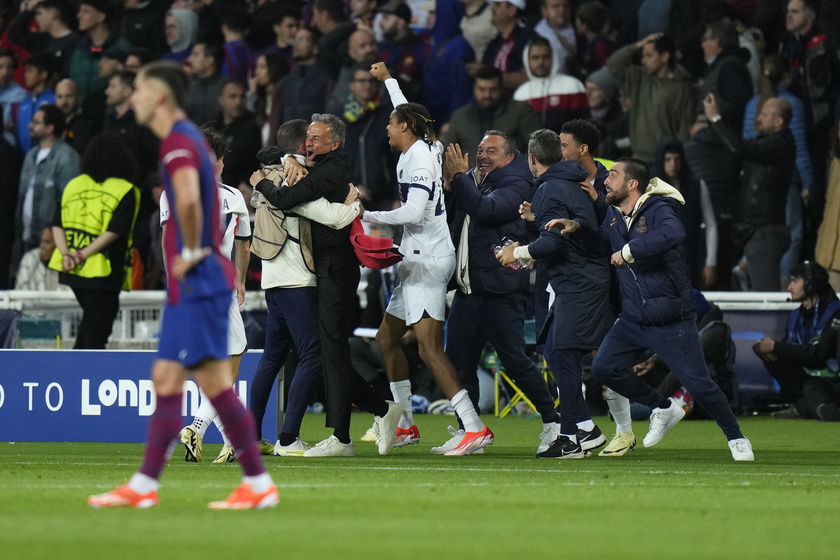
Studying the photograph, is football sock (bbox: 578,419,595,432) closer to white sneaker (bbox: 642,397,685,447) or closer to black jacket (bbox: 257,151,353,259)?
white sneaker (bbox: 642,397,685,447)

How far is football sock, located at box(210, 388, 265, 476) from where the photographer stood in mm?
6523

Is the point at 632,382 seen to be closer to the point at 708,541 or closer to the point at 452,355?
the point at 452,355

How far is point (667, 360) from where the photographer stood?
10.1 meters

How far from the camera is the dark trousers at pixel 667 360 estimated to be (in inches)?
392

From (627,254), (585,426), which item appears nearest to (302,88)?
(585,426)

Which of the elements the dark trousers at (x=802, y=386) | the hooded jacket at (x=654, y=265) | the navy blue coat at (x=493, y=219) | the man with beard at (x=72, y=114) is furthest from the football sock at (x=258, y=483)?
the man with beard at (x=72, y=114)

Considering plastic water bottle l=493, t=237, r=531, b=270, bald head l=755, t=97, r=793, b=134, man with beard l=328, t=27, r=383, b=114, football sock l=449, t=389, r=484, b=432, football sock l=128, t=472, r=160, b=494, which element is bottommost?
football sock l=449, t=389, r=484, b=432

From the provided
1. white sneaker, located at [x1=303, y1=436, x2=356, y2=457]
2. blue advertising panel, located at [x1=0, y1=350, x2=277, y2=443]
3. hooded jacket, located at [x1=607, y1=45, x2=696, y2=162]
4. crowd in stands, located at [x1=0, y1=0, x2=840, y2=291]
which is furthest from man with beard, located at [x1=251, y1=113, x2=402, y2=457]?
hooded jacket, located at [x1=607, y1=45, x2=696, y2=162]

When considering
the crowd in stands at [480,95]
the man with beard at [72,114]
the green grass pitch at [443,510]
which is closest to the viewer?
the green grass pitch at [443,510]

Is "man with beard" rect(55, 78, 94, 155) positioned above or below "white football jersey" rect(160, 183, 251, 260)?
above

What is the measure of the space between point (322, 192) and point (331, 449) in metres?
1.71

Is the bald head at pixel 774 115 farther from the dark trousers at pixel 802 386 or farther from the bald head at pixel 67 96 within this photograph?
the bald head at pixel 67 96

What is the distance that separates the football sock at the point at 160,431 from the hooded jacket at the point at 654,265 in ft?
13.8

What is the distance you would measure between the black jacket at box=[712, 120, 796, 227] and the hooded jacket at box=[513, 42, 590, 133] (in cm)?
158
